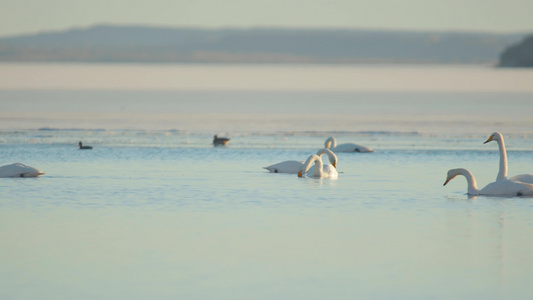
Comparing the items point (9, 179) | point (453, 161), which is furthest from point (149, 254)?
point (453, 161)

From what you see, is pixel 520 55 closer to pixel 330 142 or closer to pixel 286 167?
pixel 330 142

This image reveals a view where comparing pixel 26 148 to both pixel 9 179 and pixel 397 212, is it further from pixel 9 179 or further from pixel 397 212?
pixel 397 212

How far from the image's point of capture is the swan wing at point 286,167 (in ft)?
59.0

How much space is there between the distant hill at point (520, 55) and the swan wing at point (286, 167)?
147047 mm

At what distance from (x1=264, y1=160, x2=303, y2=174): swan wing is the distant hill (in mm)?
147047

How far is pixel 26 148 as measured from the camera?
23062 millimetres

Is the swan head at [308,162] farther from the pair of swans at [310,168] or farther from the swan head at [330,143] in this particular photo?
the swan head at [330,143]

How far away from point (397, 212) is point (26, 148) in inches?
506

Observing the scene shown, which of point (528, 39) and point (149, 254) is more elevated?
point (528, 39)

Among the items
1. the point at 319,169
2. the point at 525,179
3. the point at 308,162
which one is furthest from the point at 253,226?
the point at 308,162

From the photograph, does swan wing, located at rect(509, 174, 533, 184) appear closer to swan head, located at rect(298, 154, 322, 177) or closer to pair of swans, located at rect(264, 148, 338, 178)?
pair of swans, located at rect(264, 148, 338, 178)

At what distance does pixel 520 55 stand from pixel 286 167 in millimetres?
152068

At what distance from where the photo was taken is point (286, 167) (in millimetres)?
17984

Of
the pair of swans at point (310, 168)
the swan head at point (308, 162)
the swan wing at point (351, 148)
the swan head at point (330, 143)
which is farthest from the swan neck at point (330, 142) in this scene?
the swan head at point (308, 162)
